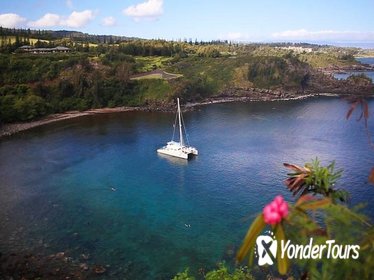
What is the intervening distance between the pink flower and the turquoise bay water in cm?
2634

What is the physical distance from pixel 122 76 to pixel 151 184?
226ft

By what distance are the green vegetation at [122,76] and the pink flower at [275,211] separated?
8890 centimetres

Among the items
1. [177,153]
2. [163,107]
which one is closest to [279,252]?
[177,153]

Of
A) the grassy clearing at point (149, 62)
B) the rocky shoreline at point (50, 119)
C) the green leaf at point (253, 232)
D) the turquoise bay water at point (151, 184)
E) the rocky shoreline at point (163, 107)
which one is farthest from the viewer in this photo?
the grassy clearing at point (149, 62)

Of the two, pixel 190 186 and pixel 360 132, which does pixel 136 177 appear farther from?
pixel 360 132

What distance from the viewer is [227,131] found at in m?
79.1

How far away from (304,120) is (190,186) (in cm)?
4631

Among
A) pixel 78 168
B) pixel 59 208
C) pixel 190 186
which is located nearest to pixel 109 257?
pixel 59 208

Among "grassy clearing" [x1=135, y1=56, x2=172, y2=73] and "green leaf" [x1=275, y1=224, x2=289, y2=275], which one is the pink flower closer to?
"green leaf" [x1=275, y1=224, x2=289, y2=275]

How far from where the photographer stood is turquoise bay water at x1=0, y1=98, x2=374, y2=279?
36125 millimetres

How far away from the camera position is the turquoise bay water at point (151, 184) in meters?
36.1

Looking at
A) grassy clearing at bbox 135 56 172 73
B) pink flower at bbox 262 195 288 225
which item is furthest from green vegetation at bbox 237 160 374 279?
grassy clearing at bbox 135 56 172 73

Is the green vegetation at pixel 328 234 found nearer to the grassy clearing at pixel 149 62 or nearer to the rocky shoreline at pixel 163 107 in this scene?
the rocky shoreline at pixel 163 107

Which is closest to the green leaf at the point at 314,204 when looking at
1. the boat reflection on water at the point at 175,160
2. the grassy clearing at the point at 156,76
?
the boat reflection on water at the point at 175,160
